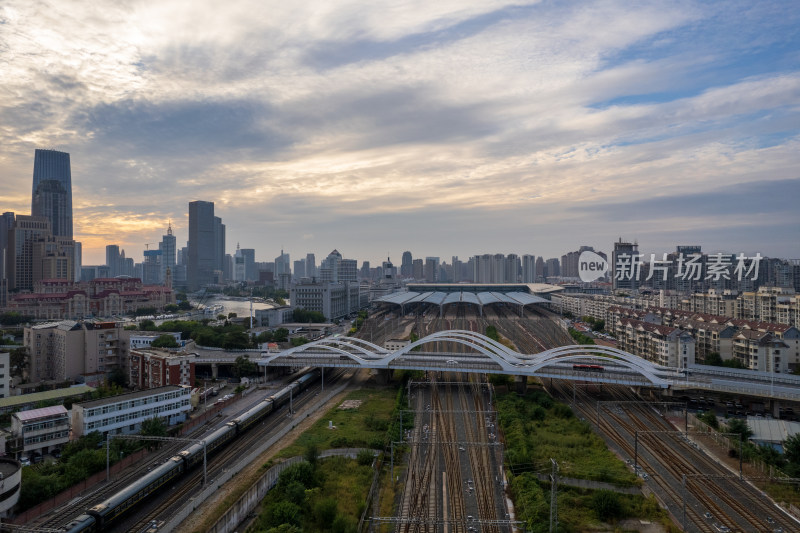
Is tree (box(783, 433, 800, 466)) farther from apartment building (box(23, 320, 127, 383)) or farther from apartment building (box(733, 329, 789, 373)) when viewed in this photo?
apartment building (box(23, 320, 127, 383))

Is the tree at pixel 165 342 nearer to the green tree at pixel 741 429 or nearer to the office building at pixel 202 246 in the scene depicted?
the green tree at pixel 741 429

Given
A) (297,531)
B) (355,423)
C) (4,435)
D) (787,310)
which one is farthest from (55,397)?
(787,310)

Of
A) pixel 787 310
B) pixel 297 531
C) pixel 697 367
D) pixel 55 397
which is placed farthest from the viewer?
pixel 787 310

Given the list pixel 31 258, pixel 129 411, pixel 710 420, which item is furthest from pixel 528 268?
pixel 129 411

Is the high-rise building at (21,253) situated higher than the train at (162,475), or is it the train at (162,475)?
the high-rise building at (21,253)

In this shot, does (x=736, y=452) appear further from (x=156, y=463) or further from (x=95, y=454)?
(x=95, y=454)

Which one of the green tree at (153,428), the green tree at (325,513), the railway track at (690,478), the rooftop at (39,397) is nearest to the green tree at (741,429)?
the railway track at (690,478)

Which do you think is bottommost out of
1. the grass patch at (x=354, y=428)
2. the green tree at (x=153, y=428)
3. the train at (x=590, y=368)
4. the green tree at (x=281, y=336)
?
the grass patch at (x=354, y=428)
